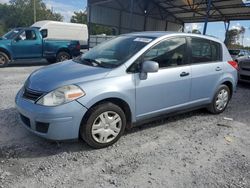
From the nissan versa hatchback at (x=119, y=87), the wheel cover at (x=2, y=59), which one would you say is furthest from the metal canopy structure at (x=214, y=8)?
the nissan versa hatchback at (x=119, y=87)

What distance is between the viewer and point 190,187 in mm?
2990

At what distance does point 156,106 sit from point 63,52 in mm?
9735

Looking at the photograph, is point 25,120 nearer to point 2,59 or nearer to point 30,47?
point 2,59

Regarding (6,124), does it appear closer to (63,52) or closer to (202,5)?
(63,52)

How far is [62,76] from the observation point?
3.67 metres

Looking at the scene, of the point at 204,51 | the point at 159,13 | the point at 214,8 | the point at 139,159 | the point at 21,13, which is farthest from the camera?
the point at 21,13

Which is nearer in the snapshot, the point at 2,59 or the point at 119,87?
the point at 119,87

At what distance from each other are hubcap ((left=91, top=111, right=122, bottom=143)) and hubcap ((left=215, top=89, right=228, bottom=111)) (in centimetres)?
264

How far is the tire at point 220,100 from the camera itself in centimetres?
543

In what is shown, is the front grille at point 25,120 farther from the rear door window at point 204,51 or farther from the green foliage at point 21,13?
the green foliage at point 21,13

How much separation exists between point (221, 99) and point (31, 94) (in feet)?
12.8

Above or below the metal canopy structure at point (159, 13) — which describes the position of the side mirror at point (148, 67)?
below

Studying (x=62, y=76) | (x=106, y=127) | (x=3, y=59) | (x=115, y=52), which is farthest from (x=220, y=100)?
(x=3, y=59)

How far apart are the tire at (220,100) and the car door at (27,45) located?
30.0ft
